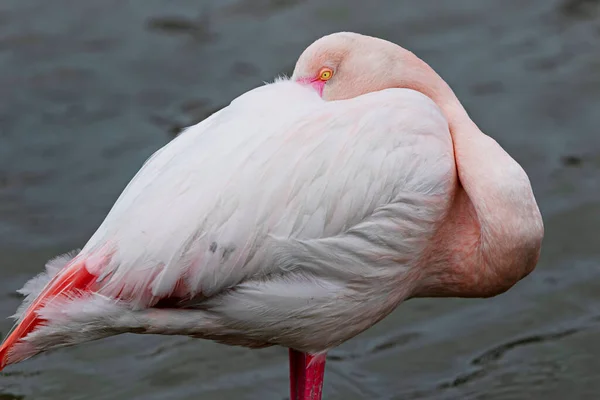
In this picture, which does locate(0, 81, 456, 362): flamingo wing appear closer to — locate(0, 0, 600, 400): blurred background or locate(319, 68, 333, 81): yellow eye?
locate(319, 68, 333, 81): yellow eye

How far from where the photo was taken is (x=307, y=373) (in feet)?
14.9

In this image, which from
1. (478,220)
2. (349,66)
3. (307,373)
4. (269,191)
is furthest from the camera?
(307,373)

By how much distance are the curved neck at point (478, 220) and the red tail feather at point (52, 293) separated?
1.28 meters

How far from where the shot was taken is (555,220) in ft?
22.8

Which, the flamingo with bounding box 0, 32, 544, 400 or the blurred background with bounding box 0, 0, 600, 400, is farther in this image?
the blurred background with bounding box 0, 0, 600, 400

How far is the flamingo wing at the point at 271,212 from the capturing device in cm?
397

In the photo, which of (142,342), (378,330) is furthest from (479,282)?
(142,342)

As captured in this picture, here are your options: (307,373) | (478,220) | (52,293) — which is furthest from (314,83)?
(52,293)

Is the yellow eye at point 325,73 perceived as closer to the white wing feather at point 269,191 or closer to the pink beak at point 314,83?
the pink beak at point 314,83

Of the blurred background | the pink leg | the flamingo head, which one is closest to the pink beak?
the flamingo head

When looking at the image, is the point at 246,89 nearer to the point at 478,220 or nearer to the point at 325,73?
the point at 325,73

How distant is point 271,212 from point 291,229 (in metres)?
0.10

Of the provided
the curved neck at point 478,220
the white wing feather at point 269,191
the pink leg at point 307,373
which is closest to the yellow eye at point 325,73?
the white wing feather at point 269,191

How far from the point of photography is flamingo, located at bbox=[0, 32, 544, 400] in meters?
3.98
